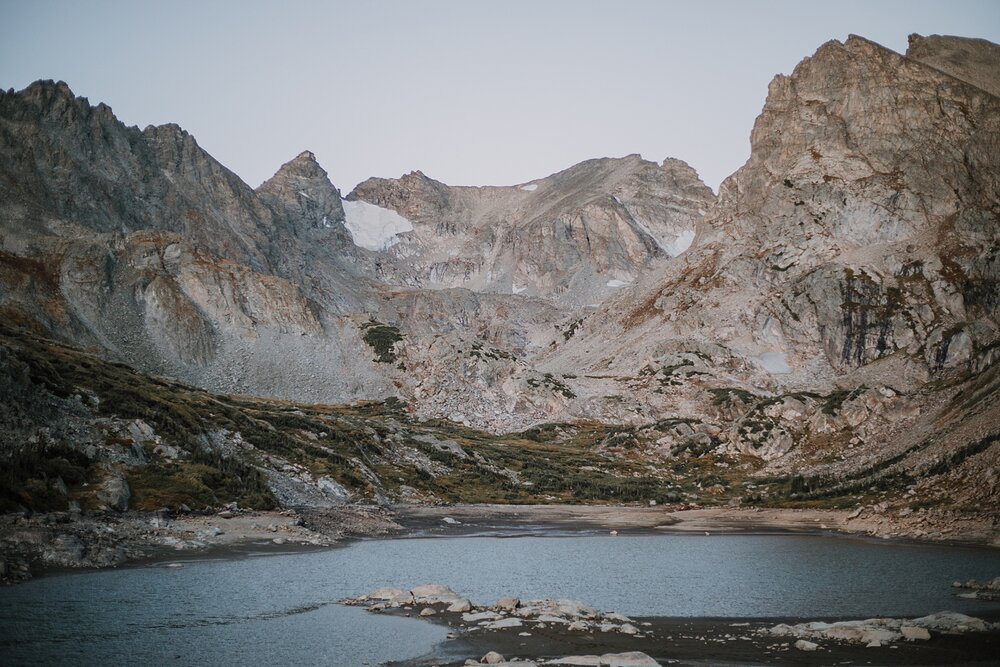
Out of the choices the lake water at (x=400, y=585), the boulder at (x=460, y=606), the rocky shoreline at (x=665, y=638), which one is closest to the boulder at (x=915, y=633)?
the rocky shoreline at (x=665, y=638)

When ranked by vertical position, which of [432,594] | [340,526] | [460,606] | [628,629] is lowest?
[340,526]

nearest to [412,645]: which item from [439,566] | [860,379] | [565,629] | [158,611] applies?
[565,629]

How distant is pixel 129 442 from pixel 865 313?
181 m

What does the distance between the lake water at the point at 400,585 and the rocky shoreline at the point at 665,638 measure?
217 centimetres

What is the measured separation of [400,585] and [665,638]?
19.4 meters

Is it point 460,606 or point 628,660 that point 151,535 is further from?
point 628,660

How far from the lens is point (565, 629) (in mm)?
32531

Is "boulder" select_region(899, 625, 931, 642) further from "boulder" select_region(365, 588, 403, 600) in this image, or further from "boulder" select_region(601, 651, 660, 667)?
"boulder" select_region(365, 588, 403, 600)

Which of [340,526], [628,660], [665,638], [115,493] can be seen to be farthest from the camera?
[340,526]

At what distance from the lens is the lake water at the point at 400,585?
28641 mm

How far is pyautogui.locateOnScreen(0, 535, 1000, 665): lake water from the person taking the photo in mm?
28641

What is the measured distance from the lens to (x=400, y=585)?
45.8 m

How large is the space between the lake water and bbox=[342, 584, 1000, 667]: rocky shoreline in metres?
2.17

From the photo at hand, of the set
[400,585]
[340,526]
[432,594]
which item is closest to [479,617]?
[432,594]
